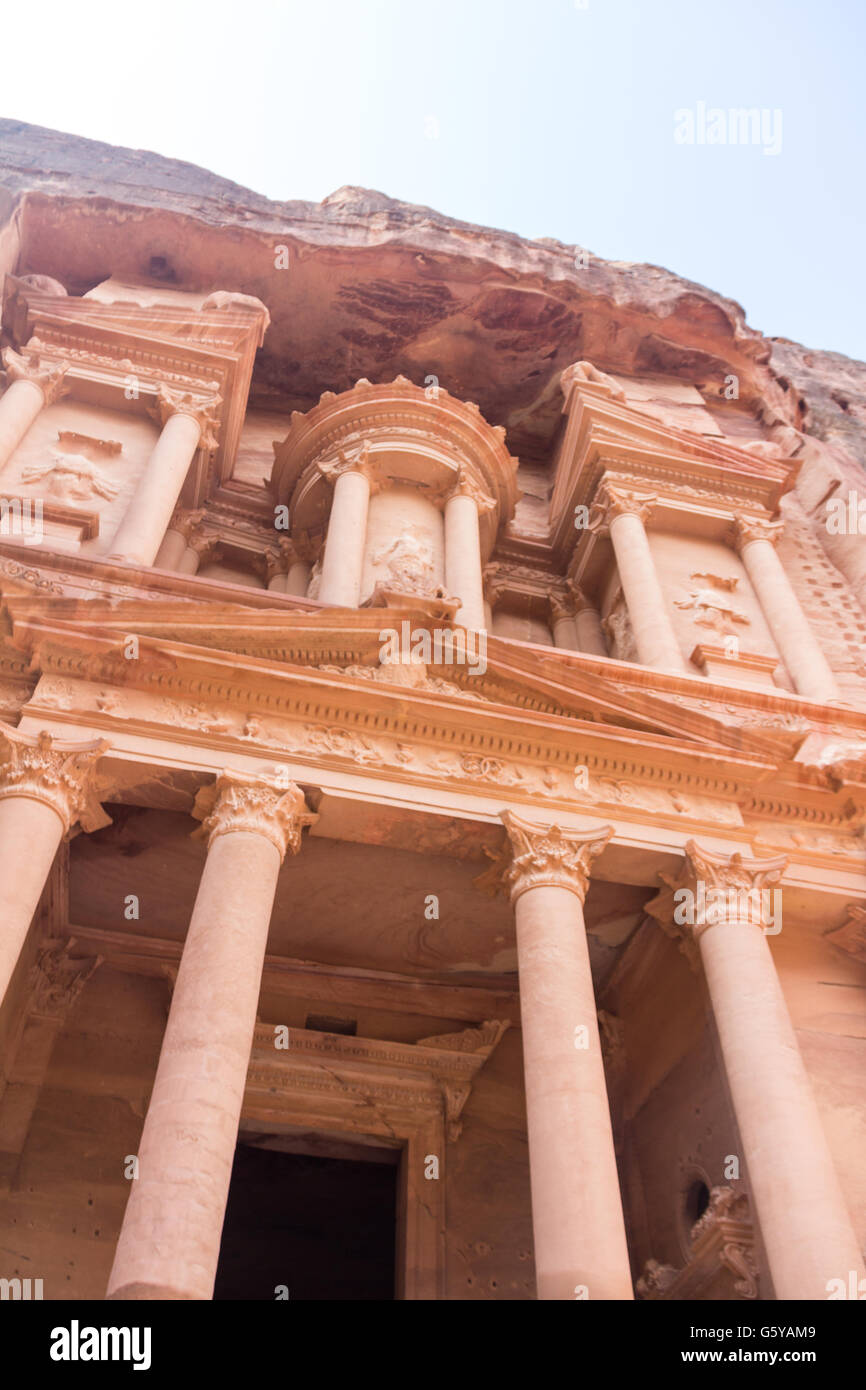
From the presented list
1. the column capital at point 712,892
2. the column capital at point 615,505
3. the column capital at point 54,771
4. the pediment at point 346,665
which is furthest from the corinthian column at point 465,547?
the column capital at point 54,771

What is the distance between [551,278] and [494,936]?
1820 cm

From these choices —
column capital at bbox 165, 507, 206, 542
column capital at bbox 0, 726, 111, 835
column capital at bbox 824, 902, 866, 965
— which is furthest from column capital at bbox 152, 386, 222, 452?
column capital at bbox 824, 902, 866, 965

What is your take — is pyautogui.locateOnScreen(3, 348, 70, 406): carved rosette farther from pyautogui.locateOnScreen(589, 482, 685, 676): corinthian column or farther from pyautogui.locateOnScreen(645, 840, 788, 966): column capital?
pyautogui.locateOnScreen(645, 840, 788, 966): column capital

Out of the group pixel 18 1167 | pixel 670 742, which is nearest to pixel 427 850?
pixel 670 742

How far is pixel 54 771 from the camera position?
9852 mm

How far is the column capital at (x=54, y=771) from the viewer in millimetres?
9695

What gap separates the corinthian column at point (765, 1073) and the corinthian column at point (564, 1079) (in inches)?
45.3

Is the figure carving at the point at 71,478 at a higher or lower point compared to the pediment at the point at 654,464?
lower

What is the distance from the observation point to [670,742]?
38.8ft

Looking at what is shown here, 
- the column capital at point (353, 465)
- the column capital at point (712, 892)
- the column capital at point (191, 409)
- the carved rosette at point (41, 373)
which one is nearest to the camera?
the column capital at point (712, 892)

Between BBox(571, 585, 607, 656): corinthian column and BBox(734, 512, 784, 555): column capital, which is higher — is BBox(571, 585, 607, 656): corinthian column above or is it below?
below

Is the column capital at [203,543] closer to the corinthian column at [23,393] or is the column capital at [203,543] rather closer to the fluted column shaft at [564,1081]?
the corinthian column at [23,393]

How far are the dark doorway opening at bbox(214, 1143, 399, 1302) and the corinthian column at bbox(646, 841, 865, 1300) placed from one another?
733 cm

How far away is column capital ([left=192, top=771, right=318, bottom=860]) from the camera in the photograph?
32.9 ft
